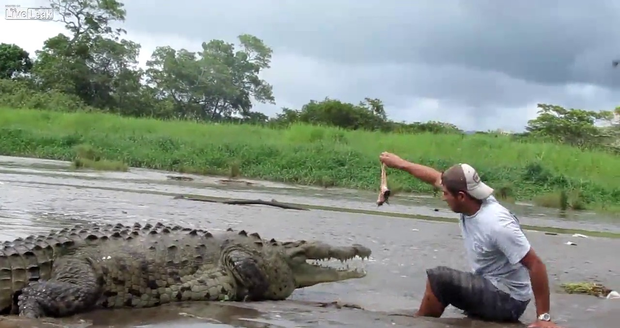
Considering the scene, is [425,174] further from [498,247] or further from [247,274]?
[247,274]

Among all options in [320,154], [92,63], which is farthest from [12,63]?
[320,154]

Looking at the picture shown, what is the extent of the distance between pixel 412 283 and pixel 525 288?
1.46 m

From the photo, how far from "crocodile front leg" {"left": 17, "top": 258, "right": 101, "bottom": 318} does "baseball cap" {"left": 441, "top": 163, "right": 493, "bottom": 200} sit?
6.90 ft

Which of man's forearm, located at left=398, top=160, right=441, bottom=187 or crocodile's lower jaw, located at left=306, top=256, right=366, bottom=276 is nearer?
man's forearm, located at left=398, top=160, right=441, bottom=187

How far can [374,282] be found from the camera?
5703 millimetres

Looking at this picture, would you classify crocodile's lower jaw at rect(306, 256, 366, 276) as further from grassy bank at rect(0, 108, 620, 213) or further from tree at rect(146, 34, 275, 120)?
tree at rect(146, 34, 275, 120)

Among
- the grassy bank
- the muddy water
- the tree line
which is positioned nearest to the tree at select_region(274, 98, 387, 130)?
the tree line

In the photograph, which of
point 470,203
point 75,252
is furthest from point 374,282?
point 75,252

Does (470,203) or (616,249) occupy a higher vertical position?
(470,203)

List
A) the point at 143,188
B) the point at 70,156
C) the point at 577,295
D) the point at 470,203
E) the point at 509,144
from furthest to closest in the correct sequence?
the point at 509,144, the point at 70,156, the point at 143,188, the point at 577,295, the point at 470,203

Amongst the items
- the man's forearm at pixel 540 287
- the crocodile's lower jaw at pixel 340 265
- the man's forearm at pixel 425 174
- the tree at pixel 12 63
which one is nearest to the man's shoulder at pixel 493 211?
the man's forearm at pixel 540 287

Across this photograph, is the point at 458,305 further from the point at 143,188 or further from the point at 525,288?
the point at 143,188

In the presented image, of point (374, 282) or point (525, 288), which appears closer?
point (525, 288)

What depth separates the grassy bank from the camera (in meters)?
18.0
